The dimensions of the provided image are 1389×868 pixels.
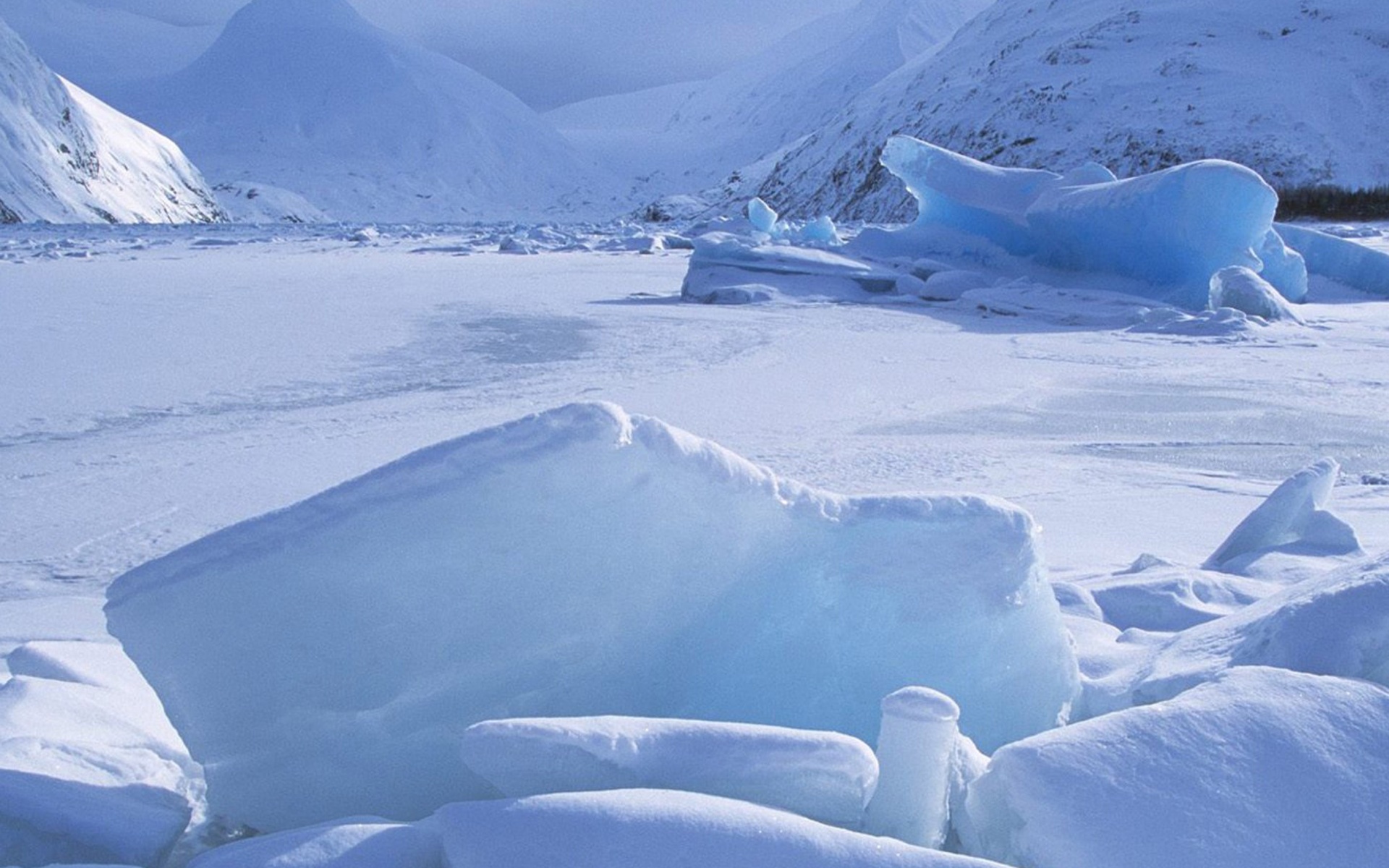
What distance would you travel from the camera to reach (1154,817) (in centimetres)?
113

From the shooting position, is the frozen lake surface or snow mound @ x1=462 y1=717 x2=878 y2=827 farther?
the frozen lake surface

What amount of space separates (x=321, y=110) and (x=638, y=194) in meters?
21.0

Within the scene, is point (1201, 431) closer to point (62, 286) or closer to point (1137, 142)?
point (62, 286)

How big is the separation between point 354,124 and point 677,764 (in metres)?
82.0

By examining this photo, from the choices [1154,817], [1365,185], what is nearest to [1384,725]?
[1154,817]

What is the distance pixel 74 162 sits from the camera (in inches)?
1578

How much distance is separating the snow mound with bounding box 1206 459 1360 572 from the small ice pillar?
1.52 m

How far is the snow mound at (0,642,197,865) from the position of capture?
4.11 feet

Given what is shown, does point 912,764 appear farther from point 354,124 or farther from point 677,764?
point 354,124

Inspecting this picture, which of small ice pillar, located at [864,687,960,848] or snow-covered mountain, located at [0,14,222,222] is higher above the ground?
snow-covered mountain, located at [0,14,222,222]

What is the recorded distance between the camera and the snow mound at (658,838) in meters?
1.03

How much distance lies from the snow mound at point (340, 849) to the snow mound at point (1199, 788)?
21.6 inches

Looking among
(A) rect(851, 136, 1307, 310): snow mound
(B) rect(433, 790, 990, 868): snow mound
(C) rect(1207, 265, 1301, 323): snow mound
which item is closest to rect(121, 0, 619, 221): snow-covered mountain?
(A) rect(851, 136, 1307, 310): snow mound

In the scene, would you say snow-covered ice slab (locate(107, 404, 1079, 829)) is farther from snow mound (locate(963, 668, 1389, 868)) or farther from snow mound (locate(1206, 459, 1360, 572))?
snow mound (locate(1206, 459, 1360, 572))
